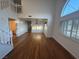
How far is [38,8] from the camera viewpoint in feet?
25.4

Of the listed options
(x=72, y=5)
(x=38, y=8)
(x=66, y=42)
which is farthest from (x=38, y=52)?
(x=38, y=8)

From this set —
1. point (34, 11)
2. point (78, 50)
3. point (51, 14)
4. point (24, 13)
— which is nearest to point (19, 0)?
point (24, 13)

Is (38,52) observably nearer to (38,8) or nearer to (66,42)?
(66,42)

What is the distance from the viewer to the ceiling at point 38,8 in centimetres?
763

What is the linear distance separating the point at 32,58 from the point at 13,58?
32.8 inches

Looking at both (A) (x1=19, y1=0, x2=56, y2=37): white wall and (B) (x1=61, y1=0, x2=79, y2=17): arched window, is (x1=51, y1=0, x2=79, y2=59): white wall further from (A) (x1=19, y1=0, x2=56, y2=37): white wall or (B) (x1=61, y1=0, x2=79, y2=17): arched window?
(A) (x1=19, y1=0, x2=56, y2=37): white wall

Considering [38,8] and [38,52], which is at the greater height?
[38,8]

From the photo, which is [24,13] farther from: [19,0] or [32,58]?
[32,58]

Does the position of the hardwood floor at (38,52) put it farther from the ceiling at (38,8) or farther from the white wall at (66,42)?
the ceiling at (38,8)

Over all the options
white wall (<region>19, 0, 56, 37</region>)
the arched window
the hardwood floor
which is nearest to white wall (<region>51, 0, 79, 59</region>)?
the hardwood floor

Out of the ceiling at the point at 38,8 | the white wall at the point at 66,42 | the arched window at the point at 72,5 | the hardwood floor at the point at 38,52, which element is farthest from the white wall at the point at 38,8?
the hardwood floor at the point at 38,52

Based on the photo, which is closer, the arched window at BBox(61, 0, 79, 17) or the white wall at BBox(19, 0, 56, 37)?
the arched window at BBox(61, 0, 79, 17)

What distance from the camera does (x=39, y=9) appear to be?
774cm

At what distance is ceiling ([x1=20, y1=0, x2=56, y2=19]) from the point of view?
301 inches
